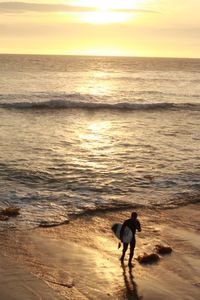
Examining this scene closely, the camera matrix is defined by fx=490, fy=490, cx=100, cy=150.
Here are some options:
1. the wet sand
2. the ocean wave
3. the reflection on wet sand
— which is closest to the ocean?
the ocean wave

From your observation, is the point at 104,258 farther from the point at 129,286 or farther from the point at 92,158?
the point at 92,158

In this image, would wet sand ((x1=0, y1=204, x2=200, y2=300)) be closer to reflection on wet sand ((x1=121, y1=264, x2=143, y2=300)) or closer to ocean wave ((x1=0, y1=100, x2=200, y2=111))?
reflection on wet sand ((x1=121, y1=264, x2=143, y2=300))

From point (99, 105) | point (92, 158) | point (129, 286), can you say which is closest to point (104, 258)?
point (129, 286)

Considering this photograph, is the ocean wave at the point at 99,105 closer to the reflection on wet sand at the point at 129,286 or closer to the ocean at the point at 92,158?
the ocean at the point at 92,158

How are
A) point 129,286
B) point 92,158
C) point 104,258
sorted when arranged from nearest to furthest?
point 129,286 → point 104,258 → point 92,158

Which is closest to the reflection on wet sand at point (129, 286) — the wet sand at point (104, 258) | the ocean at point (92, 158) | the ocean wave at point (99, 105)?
the wet sand at point (104, 258)

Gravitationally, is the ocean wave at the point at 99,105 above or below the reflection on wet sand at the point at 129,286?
above

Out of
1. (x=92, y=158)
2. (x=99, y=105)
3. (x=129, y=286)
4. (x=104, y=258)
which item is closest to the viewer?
(x=129, y=286)

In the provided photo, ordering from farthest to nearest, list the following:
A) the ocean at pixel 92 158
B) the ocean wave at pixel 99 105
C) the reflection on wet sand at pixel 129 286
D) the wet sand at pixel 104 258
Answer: the ocean wave at pixel 99 105 < the ocean at pixel 92 158 < the wet sand at pixel 104 258 < the reflection on wet sand at pixel 129 286

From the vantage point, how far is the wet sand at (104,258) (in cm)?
1220

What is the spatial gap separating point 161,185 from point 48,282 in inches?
409

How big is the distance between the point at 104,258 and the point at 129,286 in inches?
70.9

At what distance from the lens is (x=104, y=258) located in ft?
46.1

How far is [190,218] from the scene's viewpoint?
58.2 feet
